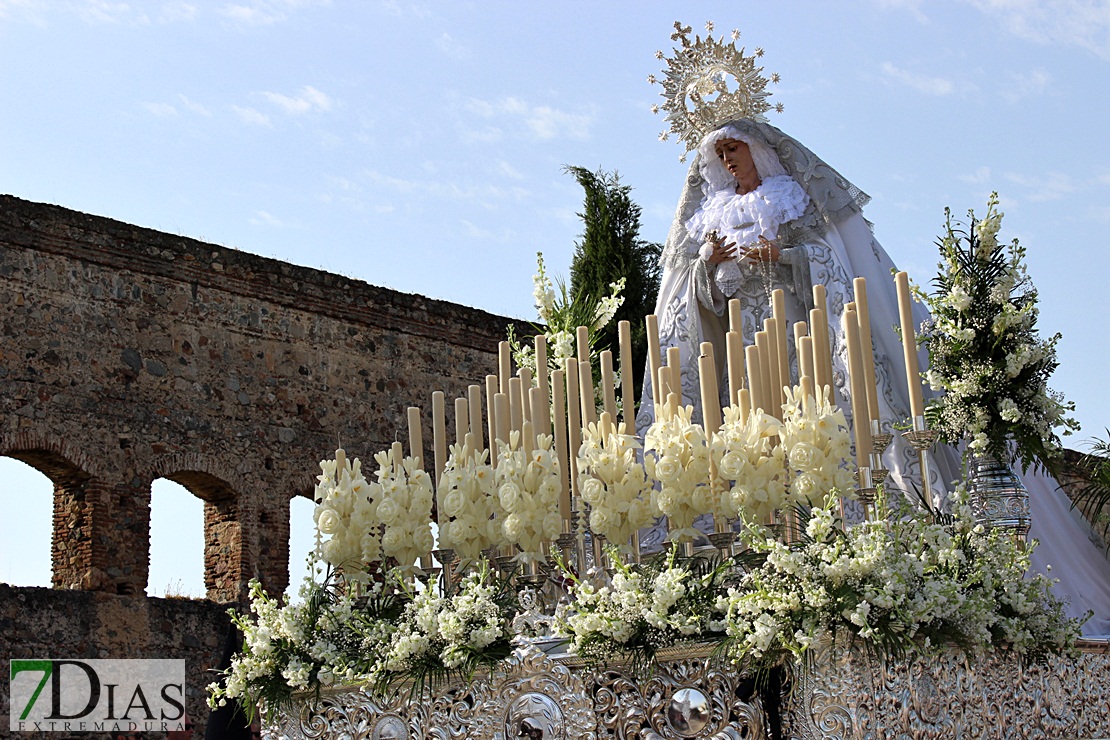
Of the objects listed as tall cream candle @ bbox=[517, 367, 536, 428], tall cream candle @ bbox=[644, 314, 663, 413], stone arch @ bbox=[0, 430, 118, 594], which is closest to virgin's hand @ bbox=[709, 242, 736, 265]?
tall cream candle @ bbox=[644, 314, 663, 413]

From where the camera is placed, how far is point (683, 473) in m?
4.40

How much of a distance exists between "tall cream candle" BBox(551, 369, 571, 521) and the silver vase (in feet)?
4.36

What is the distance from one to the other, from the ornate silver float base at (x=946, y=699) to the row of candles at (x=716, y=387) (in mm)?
653

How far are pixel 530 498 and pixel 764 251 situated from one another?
2.07 metres

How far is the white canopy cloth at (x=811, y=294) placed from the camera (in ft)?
18.8

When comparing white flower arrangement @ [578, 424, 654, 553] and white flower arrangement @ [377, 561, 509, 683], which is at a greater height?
white flower arrangement @ [578, 424, 654, 553]

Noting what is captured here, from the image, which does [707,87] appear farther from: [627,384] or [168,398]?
[168,398]

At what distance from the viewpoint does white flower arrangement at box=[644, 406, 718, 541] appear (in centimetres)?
439

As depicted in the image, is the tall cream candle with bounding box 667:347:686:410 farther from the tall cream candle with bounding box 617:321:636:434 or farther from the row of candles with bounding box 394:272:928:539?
the tall cream candle with bounding box 617:321:636:434

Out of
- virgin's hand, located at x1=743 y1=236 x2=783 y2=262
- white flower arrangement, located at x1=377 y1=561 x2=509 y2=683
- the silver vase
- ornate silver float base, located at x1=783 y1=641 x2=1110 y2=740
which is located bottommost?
ornate silver float base, located at x1=783 y1=641 x2=1110 y2=740

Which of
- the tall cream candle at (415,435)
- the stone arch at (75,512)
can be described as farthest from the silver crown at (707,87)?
the stone arch at (75,512)

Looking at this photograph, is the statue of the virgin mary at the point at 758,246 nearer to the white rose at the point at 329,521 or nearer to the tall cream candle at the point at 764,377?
the tall cream candle at the point at 764,377

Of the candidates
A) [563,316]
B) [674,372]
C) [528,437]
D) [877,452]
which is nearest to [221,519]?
[563,316]

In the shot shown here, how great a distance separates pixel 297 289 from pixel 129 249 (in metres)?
1.60
